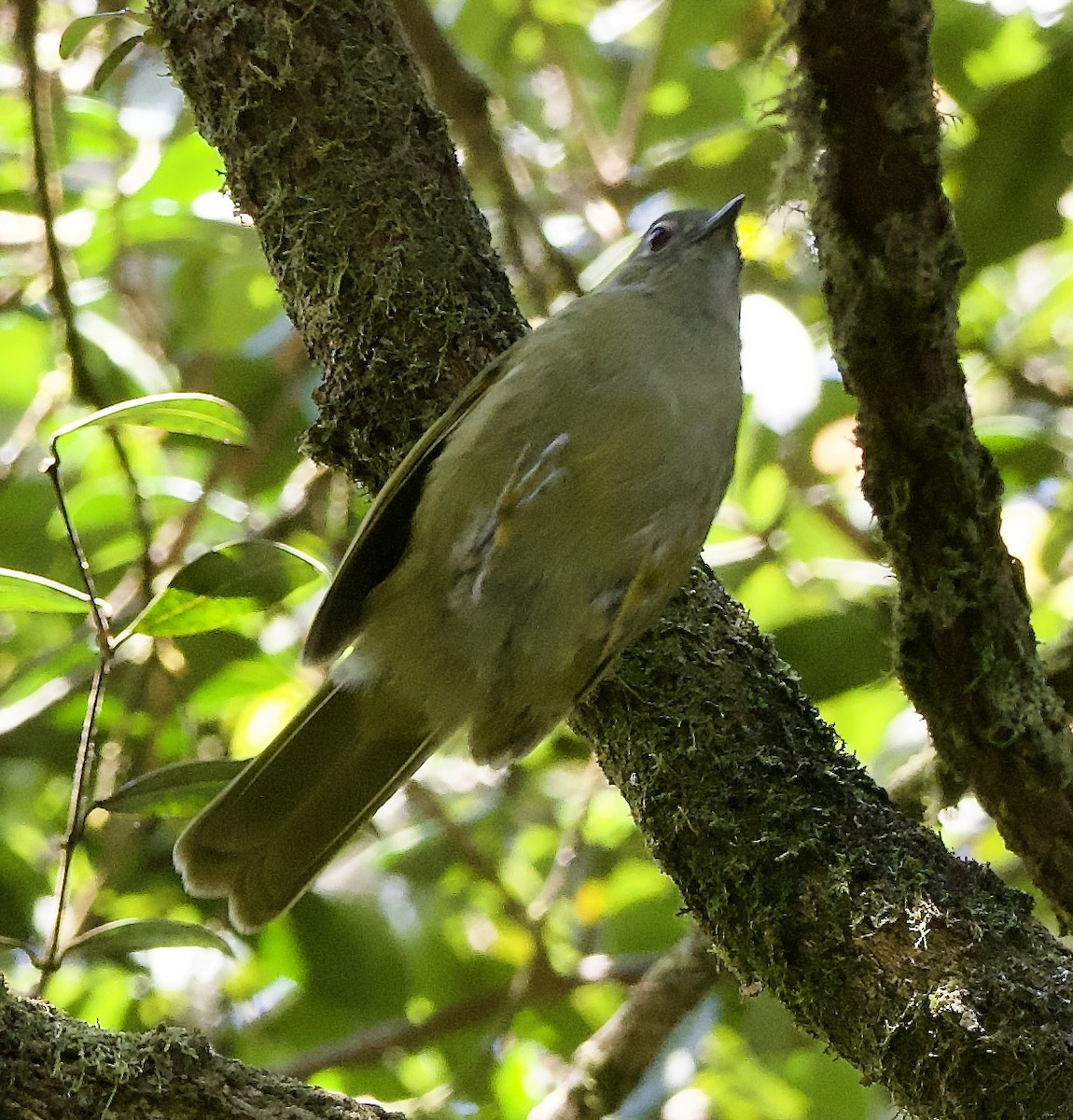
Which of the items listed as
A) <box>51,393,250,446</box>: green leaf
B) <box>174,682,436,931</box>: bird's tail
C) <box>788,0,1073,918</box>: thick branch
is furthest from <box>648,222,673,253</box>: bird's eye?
<box>174,682,436,931</box>: bird's tail

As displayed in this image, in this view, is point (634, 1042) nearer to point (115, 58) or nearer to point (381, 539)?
point (381, 539)

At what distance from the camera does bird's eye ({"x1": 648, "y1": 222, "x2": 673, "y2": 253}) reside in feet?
8.77

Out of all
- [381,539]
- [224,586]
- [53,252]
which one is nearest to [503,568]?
[381,539]

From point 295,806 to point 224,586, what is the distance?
0.43 metres

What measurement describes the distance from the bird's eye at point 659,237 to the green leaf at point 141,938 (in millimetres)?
1555

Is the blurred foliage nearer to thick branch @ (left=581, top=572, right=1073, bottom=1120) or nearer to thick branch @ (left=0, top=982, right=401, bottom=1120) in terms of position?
thick branch @ (left=581, top=572, right=1073, bottom=1120)

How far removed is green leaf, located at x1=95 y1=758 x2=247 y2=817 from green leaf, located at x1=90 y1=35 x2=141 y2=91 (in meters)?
1.28

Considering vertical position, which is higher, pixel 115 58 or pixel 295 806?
pixel 115 58

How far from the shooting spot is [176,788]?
222cm

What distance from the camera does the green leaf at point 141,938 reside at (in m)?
1.98

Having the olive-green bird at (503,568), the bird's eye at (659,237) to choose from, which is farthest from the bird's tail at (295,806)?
the bird's eye at (659,237)

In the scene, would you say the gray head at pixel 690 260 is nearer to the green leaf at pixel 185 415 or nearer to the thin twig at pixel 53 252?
the green leaf at pixel 185 415

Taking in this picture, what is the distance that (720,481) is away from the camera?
2.16 metres

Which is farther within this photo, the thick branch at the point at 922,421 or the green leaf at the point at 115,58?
the green leaf at the point at 115,58
